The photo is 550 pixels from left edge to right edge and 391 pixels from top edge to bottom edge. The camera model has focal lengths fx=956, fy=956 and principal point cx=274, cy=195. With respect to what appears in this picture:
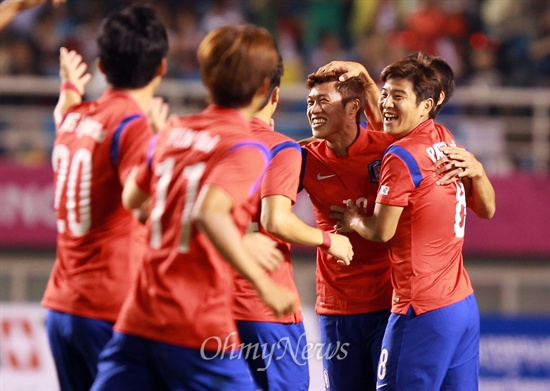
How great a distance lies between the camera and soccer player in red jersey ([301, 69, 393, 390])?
18.0 feet

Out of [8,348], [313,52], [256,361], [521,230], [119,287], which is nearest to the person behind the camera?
[119,287]

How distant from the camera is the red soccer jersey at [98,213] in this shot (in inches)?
167

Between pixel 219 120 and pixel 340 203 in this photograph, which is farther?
pixel 340 203

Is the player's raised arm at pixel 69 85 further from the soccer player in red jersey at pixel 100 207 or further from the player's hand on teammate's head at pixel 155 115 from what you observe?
the soccer player in red jersey at pixel 100 207

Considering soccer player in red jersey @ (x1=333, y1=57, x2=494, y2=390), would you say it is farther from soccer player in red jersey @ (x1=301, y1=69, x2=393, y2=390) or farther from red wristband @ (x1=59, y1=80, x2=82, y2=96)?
red wristband @ (x1=59, y1=80, x2=82, y2=96)

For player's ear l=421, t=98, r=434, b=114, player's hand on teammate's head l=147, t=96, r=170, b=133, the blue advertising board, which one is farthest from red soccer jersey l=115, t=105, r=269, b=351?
the blue advertising board

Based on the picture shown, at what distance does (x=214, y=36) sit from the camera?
3711 mm

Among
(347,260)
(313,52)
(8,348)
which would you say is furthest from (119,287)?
(313,52)

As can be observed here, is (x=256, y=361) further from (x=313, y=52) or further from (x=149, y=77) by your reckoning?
(x=313, y=52)

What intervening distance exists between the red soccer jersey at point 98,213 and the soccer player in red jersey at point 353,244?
1531mm

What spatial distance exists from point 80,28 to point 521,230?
674 cm

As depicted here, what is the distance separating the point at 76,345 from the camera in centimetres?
426

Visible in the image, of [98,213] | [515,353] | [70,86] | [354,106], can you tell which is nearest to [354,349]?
[354,106]

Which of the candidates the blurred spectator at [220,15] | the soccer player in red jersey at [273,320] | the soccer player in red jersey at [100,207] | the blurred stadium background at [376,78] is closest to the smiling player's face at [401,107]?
the soccer player in red jersey at [273,320]
